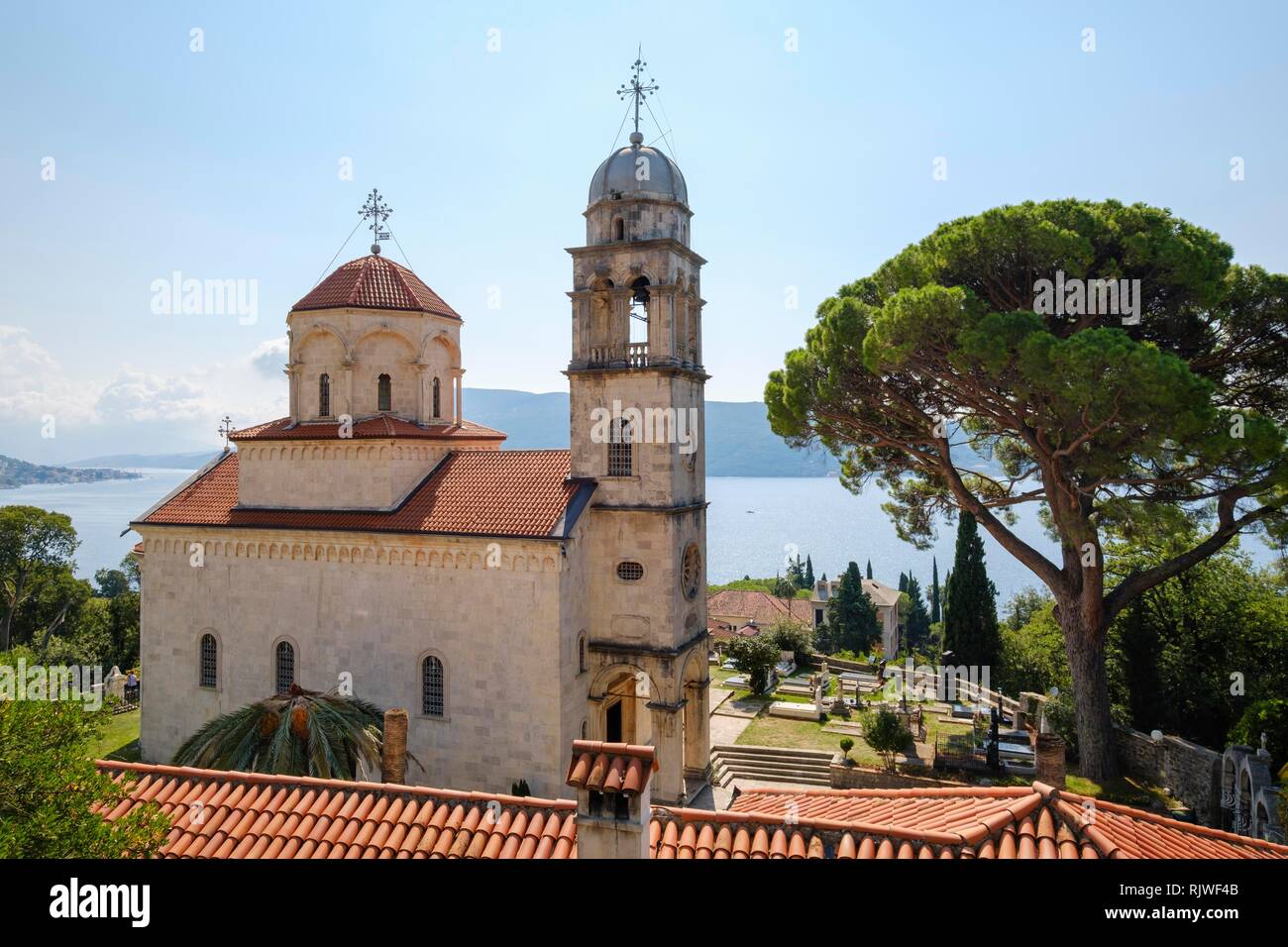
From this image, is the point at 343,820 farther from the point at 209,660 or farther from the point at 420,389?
Answer: the point at 420,389

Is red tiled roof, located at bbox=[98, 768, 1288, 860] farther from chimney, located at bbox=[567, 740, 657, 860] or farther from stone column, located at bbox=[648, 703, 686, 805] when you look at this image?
stone column, located at bbox=[648, 703, 686, 805]

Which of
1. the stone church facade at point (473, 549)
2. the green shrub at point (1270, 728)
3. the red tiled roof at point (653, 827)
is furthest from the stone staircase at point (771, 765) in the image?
the red tiled roof at point (653, 827)

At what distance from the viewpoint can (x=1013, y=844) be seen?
850 centimetres

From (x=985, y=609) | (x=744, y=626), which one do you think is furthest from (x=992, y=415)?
(x=744, y=626)

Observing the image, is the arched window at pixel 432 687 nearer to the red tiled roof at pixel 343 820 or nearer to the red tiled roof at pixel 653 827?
the red tiled roof at pixel 653 827

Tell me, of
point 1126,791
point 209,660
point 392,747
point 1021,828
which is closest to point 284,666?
point 209,660

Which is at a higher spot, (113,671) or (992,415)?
(992,415)

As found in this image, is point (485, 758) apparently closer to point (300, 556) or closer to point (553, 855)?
point (300, 556)

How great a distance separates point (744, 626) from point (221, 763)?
44.8 m

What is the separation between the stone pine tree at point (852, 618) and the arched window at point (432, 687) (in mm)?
42026

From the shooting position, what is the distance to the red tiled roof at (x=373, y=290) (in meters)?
23.2

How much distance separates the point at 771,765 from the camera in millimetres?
23969

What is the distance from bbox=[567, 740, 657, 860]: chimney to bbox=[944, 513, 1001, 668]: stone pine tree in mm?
31343

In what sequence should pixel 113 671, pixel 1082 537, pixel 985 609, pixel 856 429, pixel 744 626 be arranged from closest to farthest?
pixel 1082 537, pixel 856 429, pixel 113 671, pixel 985 609, pixel 744 626
